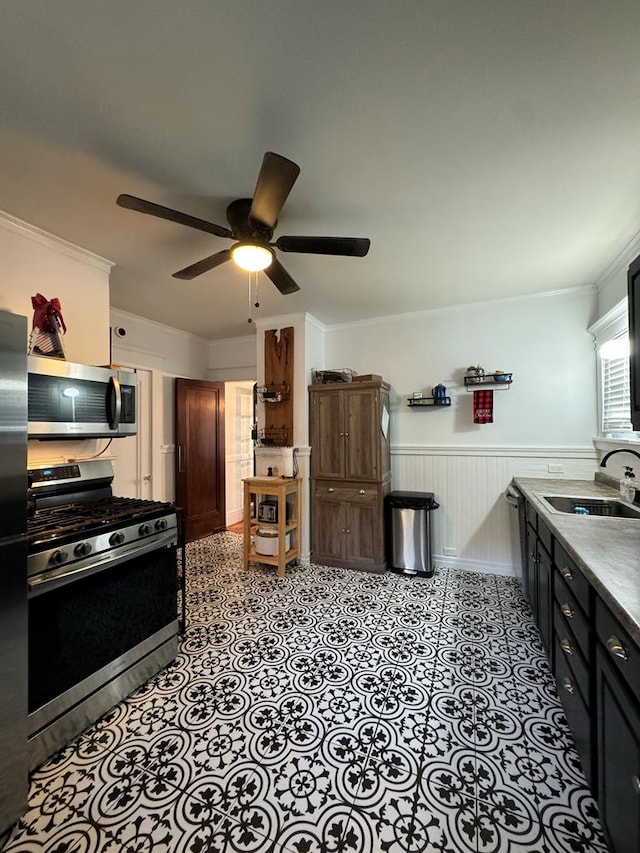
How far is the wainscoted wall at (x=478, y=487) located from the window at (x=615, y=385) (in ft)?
1.27

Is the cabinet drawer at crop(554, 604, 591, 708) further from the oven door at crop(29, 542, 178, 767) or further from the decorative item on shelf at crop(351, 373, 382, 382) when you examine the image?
the decorative item on shelf at crop(351, 373, 382, 382)

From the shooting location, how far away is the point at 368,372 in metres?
4.11

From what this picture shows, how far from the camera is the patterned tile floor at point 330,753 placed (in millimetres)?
1264

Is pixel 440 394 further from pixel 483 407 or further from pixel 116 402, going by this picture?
pixel 116 402

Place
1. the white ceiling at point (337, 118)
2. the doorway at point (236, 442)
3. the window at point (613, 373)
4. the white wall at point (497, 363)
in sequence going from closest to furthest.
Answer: the white ceiling at point (337, 118) → the window at point (613, 373) → the white wall at point (497, 363) → the doorway at point (236, 442)

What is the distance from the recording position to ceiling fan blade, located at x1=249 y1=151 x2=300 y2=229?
1312mm

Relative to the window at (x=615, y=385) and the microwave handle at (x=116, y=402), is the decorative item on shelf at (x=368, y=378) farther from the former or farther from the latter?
the microwave handle at (x=116, y=402)

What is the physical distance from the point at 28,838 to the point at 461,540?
3459mm

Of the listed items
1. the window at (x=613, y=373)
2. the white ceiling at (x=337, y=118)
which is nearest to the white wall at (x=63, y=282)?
the white ceiling at (x=337, y=118)

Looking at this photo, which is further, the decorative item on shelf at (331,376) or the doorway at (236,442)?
the doorway at (236,442)

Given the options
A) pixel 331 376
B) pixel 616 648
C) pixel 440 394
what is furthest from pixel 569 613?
pixel 331 376

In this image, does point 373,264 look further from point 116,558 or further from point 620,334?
point 116,558

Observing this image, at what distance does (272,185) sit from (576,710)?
2.44 metres

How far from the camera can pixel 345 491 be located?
12.1ft
